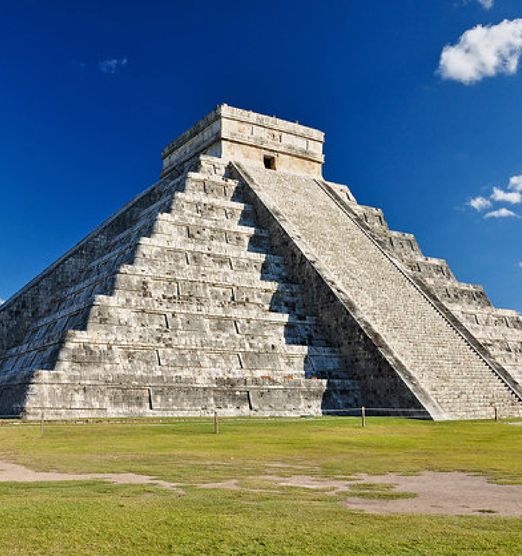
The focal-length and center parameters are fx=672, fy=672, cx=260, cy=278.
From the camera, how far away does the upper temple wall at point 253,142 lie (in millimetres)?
31531

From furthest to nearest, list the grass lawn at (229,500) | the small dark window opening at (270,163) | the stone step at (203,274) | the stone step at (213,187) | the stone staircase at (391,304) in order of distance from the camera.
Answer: the small dark window opening at (270,163), the stone step at (213,187), the stone step at (203,274), the stone staircase at (391,304), the grass lawn at (229,500)

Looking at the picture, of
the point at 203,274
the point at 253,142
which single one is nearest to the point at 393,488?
the point at 203,274

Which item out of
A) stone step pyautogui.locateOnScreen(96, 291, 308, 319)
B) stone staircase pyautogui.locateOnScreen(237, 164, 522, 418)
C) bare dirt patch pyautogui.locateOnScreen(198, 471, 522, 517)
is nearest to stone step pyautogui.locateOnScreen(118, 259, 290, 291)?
stone step pyautogui.locateOnScreen(96, 291, 308, 319)

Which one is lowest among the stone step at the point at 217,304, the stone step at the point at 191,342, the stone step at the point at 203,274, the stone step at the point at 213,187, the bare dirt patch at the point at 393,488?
the bare dirt patch at the point at 393,488

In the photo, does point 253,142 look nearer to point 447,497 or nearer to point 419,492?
point 419,492

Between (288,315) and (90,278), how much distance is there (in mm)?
7141

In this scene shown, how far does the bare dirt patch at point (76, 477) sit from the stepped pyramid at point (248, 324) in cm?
855

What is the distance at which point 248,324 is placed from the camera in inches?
840

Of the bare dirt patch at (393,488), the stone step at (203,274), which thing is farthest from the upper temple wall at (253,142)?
the bare dirt patch at (393,488)

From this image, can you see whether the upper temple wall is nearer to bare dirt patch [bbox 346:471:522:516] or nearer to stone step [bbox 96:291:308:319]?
stone step [bbox 96:291:308:319]

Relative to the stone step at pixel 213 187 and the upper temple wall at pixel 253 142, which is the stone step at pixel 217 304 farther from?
the upper temple wall at pixel 253 142

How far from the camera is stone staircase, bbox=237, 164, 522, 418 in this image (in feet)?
67.9

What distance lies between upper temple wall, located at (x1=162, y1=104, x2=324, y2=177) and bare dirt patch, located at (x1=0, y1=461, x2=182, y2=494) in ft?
78.3

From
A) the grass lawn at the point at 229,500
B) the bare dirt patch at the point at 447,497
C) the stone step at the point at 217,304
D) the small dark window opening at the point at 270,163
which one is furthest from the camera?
the small dark window opening at the point at 270,163
